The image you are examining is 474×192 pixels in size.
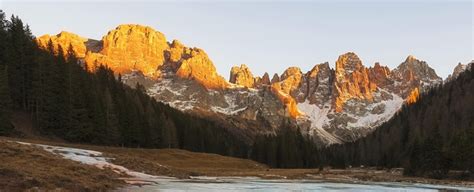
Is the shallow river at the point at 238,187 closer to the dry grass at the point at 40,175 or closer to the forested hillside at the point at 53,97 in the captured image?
the dry grass at the point at 40,175

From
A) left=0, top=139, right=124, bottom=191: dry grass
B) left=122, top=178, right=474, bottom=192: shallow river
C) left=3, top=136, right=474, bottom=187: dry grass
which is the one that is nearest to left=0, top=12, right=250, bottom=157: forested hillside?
left=3, top=136, right=474, bottom=187: dry grass

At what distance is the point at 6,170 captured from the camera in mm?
28047

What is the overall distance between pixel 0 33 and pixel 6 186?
7220cm

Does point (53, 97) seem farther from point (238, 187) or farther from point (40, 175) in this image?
A: point (40, 175)

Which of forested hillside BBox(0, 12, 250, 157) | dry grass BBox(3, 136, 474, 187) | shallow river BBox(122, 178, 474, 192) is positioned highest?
forested hillside BBox(0, 12, 250, 157)

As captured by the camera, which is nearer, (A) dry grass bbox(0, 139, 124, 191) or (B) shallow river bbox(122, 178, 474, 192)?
(A) dry grass bbox(0, 139, 124, 191)

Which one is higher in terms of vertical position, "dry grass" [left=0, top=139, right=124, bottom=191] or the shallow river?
"dry grass" [left=0, top=139, right=124, bottom=191]

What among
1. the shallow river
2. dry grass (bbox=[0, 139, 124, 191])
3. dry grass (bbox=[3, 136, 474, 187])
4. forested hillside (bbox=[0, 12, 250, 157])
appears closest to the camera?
dry grass (bbox=[0, 139, 124, 191])

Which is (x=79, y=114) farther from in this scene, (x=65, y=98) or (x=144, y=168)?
(x=144, y=168)

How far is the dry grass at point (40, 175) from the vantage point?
26786 mm

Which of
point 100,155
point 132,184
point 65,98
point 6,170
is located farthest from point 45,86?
point 6,170

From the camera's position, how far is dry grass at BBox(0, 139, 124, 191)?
87.9 ft

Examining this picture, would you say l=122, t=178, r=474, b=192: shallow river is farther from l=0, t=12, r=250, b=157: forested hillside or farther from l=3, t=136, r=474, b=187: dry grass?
l=0, t=12, r=250, b=157: forested hillside

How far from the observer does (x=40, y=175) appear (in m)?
29.6
